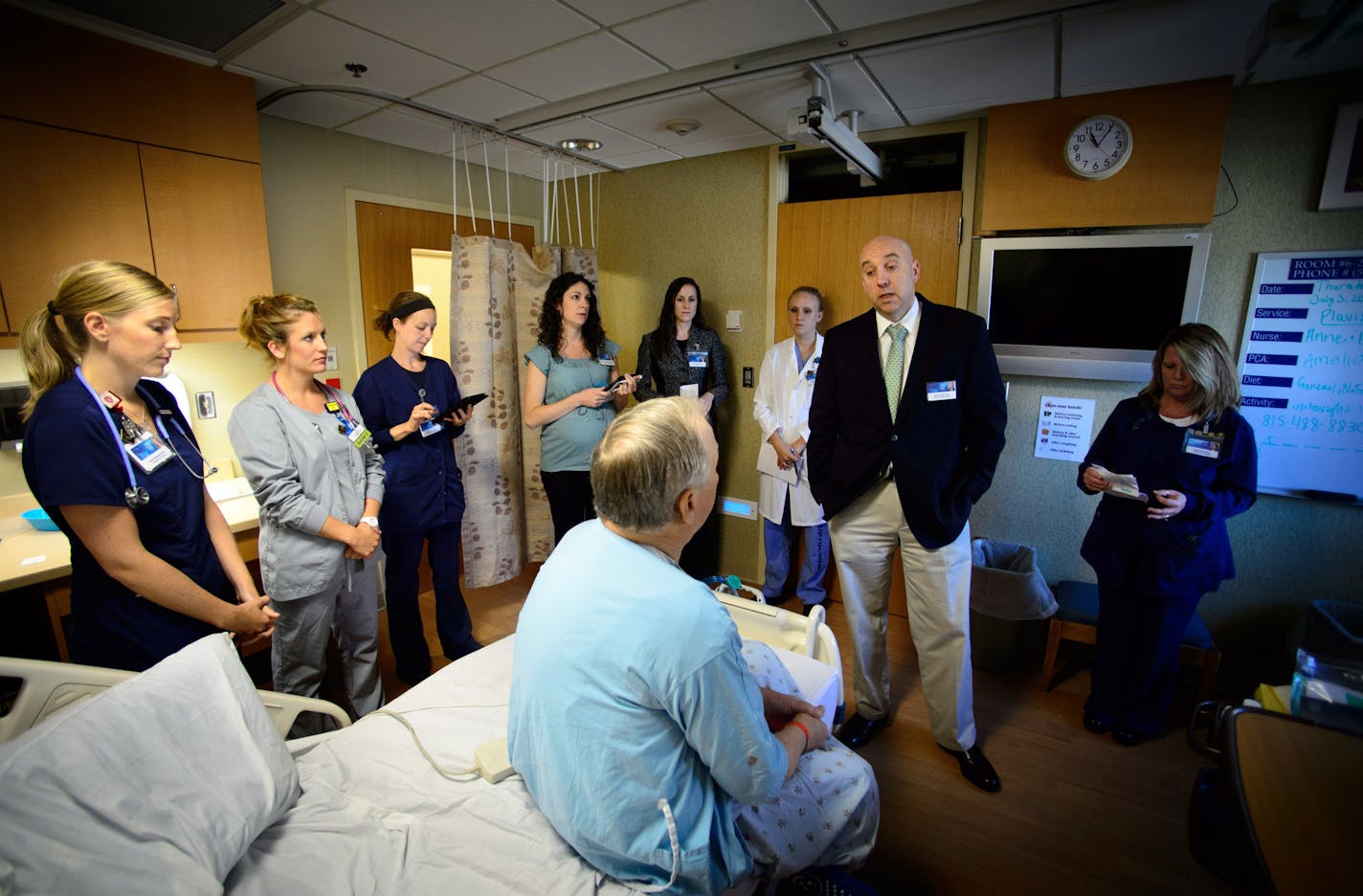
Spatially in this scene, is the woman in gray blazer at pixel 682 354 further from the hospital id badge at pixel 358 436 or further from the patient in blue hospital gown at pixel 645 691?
the patient in blue hospital gown at pixel 645 691

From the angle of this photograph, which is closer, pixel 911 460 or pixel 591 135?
pixel 911 460

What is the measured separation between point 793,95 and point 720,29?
2.06 ft

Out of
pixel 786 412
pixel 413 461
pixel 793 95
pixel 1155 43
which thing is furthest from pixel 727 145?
pixel 413 461

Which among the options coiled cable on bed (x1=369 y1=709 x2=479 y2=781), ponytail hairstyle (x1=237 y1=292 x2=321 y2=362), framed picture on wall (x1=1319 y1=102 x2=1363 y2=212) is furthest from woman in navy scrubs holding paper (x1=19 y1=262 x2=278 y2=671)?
framed picture on wall (x1=1319 y1=102 x2=1363 y2=212)

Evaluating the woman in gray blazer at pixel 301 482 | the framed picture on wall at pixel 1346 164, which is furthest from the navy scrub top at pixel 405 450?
the framed picture on wall at pixel 1346 164

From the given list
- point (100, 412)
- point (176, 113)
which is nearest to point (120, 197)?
point (176, 113)

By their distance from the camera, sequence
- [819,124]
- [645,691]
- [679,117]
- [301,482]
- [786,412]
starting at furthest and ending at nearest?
[786,412]
[679,117]
[819,124]
[301,482]
[645,691]

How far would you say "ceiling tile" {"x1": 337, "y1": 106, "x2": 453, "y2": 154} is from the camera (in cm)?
277

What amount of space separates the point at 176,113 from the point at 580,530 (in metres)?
2.31

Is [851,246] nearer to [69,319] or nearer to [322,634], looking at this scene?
[322,634]

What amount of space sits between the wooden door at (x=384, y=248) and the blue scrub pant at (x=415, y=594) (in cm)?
117

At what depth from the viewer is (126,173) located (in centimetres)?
210

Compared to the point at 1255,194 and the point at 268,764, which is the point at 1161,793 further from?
the point at 268,764

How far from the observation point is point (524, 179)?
3.94 metres
